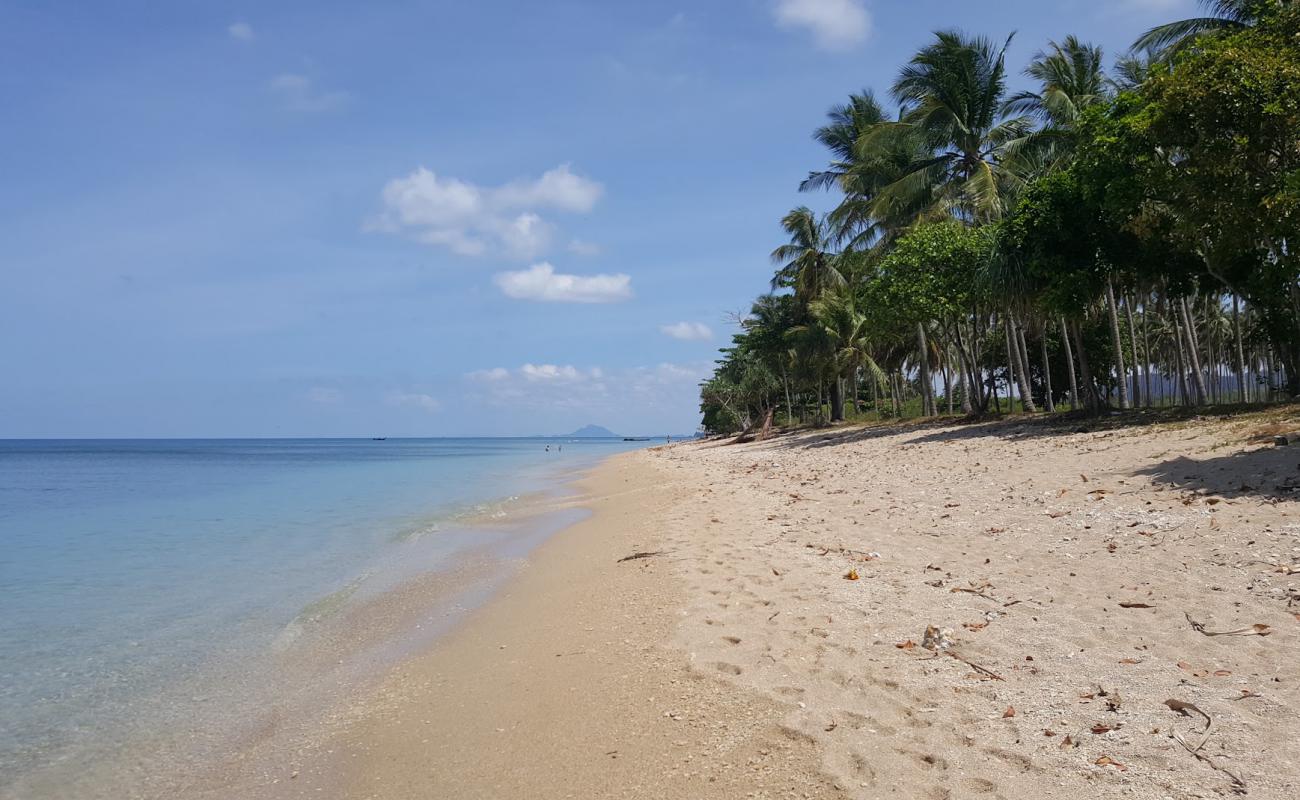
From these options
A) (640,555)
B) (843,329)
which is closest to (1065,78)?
(843,329)

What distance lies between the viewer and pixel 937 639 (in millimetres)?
5082

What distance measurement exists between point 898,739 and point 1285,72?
1272 centimetres

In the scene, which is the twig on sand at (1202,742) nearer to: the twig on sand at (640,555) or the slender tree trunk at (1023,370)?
the twig on sand at (640,555)

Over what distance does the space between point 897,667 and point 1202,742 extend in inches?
64.5

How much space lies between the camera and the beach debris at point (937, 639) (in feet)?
16.3

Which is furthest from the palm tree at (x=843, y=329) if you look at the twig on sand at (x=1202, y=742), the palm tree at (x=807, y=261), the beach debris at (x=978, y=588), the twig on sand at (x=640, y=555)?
the twig on sand at (x=1202, y=742)

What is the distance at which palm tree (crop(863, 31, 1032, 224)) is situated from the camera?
2678cm

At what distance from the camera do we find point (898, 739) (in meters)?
3.81

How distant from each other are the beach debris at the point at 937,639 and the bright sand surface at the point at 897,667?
0.07 metres

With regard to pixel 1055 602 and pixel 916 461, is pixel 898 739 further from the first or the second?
pixel 916 461

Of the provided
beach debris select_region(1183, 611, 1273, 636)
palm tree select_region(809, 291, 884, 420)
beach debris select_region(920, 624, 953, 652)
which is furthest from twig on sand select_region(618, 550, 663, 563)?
palm tree select_region(809, 291, 884, 420)

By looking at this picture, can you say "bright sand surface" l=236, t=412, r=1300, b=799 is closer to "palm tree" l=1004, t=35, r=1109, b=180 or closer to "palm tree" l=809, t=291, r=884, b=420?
"palm tree" l=1004, t=35, r=1109, b=180

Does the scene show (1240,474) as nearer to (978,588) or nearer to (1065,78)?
(978,588)

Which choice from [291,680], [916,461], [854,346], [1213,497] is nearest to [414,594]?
[291,680]
